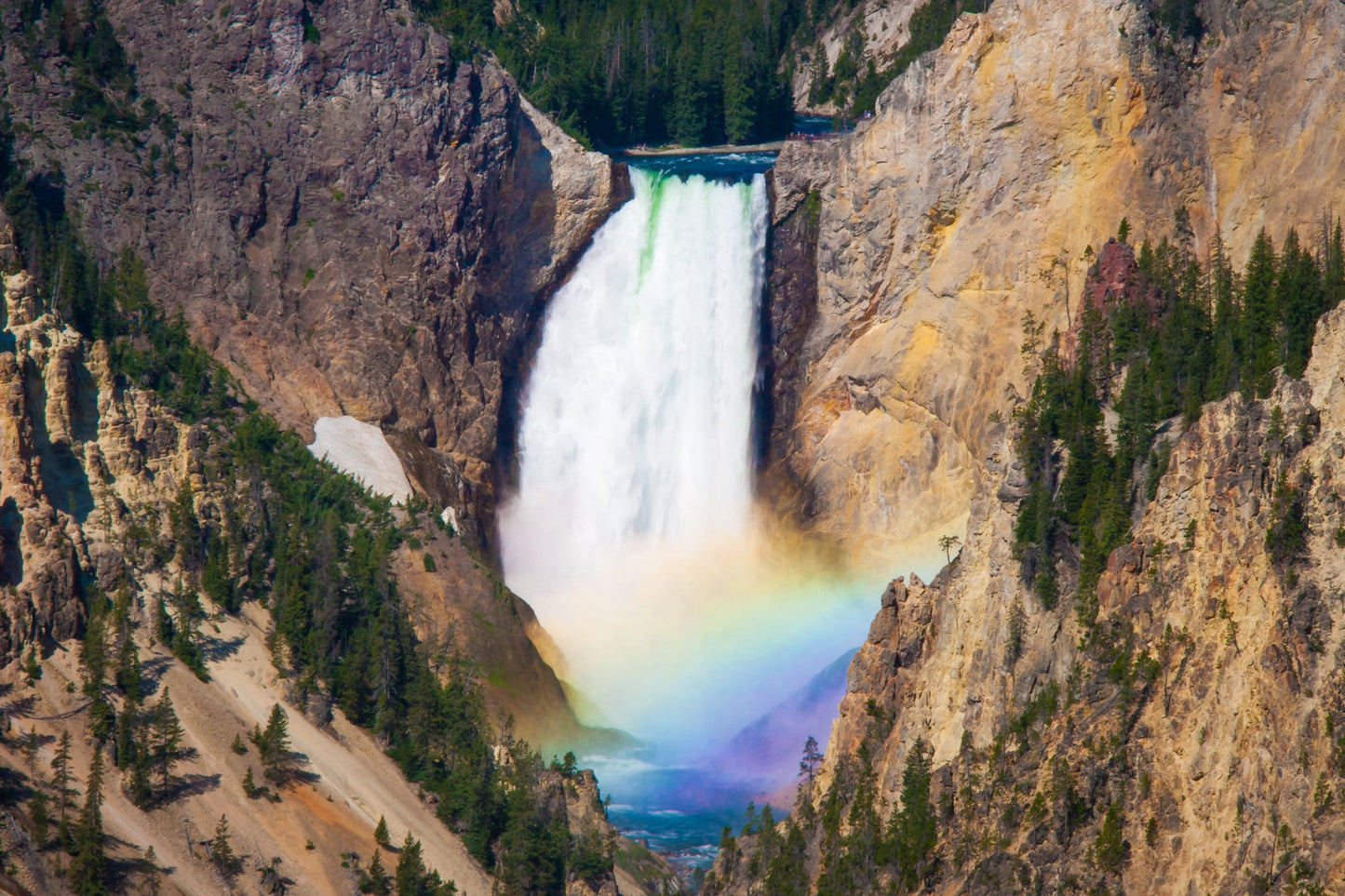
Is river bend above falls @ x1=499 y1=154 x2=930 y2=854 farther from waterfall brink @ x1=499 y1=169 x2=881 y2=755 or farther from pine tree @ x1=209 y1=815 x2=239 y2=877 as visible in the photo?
pine tree @ x1=209 y1=815 x2=239 y2=877

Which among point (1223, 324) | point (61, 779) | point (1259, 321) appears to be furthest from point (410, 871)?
point (1259, 321)

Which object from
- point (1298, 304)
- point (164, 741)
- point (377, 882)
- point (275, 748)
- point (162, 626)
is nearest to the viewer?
point (1298, 304)

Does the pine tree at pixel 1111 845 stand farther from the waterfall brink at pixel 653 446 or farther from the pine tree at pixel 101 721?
the pine tree at pixel 101 721

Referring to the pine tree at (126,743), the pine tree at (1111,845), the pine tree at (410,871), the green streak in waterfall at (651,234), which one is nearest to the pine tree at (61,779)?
the pine tree at (126,743)

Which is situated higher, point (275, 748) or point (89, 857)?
point (275, 748)

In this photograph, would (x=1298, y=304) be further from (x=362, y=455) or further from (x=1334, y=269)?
(x=362, y=455)

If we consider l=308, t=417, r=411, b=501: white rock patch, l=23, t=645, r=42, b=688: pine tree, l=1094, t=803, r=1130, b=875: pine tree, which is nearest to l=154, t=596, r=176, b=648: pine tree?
l=23, t=645, r=42, b=688: pine tree
